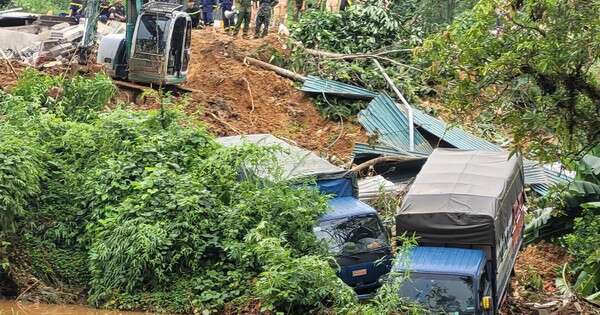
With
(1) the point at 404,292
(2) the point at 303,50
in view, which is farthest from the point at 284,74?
(1) the point at 404,292

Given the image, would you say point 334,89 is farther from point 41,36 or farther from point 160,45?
point 41,36

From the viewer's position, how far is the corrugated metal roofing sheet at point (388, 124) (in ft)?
78.7

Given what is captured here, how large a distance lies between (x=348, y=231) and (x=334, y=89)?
10.7 m

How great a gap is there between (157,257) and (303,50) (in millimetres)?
13247

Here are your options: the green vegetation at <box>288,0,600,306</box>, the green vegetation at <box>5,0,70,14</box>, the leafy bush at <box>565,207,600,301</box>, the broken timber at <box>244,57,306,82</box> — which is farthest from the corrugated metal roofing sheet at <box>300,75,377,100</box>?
the green vegetation at <box>5,0,70,14</box>

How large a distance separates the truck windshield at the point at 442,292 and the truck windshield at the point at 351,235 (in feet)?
6.46

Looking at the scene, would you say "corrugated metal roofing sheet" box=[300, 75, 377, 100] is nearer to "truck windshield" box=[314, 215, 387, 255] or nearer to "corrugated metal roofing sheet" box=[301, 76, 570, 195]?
"corrugated metal roofing sheet" box=[301, 76, 570, 195]

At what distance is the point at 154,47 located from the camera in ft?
80.3

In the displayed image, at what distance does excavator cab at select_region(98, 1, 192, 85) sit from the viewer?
79.4 ft

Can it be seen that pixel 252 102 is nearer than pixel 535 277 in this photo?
No

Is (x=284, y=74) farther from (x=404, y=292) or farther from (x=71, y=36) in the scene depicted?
(x=404, y=292)

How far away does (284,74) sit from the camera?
27781mm

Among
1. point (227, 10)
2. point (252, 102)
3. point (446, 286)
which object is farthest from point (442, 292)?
point (227, 10)

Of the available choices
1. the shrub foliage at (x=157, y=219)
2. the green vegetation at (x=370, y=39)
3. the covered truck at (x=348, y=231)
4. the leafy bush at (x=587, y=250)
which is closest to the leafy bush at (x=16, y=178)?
the shrub foliage at (x=157, y=219)
